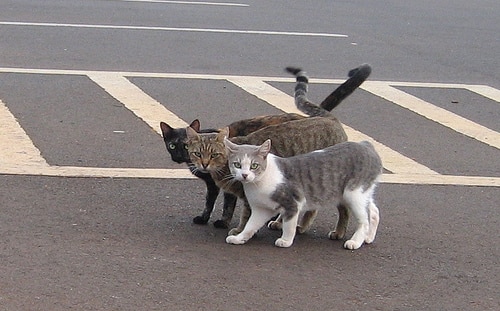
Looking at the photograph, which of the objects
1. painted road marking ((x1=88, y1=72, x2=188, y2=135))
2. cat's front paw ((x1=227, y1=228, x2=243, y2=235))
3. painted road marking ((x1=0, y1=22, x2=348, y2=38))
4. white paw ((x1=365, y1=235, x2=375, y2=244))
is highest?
cat's front paw ((x1=227, y1=228, x2=243, y2=235))

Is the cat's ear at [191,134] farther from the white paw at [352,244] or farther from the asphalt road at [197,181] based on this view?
the white paw at [352,244]

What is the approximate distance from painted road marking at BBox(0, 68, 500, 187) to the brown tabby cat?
135cm

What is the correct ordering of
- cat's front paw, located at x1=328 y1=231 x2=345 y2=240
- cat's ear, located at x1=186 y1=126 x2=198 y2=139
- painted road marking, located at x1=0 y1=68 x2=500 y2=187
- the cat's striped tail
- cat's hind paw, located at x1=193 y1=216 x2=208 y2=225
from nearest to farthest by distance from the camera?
cat's ear, located at x1=186 y1=126 x2=198 y2=139 < cat's front paw, located at x1=328 y1=231 x2=345 y2=240 < cat's hind paw, located at x1=193 y1=216 x2=208 y2=225 < the cat's striped tail < painted road marking, located at x1=0 y1=68 x2=500 y2=187

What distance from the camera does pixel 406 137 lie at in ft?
32.2

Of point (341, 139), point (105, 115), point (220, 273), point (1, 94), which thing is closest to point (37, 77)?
point (1, 94)

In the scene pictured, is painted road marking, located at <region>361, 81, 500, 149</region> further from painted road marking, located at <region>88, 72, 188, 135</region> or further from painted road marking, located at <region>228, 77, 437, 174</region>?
painted road marking, located at <region>88, 72, 188, 135</region>

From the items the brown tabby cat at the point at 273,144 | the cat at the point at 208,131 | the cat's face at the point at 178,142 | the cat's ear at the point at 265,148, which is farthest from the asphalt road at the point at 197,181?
the cat's ear at the point at 265,148

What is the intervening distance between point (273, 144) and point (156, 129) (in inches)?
115

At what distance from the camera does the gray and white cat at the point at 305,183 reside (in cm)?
623

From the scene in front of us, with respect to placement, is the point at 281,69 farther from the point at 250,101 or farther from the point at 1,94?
the point at 1,94

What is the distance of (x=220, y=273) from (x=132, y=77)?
6.25 m

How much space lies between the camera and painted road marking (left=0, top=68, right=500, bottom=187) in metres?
7.89

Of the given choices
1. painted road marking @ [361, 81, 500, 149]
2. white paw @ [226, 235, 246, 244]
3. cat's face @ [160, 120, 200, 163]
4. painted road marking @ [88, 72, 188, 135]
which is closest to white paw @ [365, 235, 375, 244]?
white paw @ [226, 235, 246, 244]

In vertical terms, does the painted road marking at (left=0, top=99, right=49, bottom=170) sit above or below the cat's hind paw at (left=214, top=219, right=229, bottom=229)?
below
